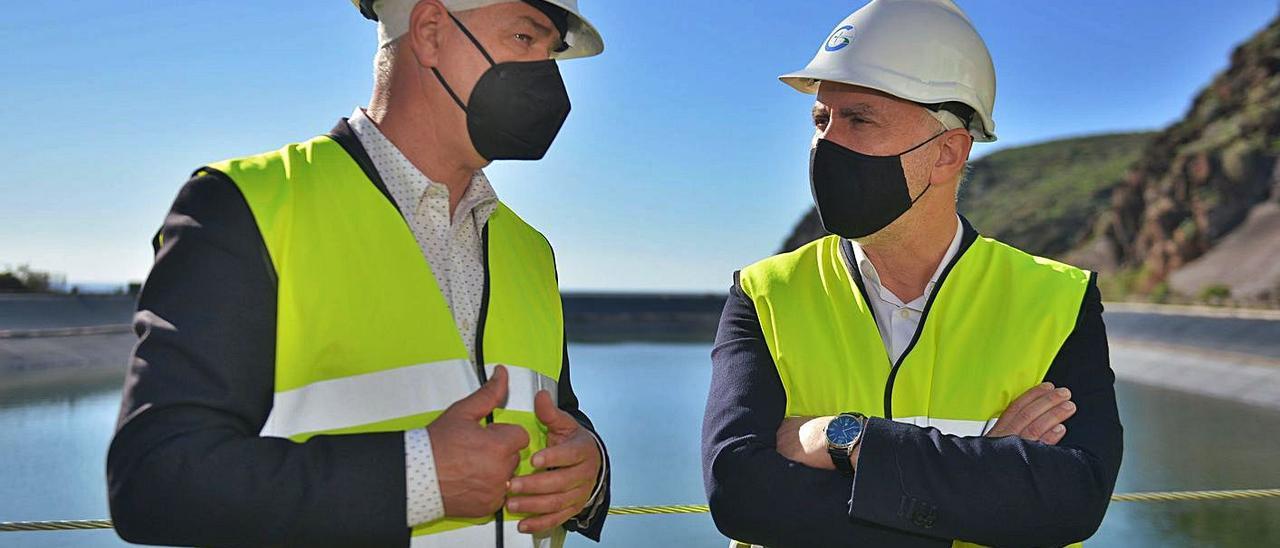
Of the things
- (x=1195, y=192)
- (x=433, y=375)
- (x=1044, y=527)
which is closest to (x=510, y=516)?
(x=433, y=375)

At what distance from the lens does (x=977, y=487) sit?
182 cm

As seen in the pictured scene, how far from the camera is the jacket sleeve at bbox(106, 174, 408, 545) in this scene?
129cm

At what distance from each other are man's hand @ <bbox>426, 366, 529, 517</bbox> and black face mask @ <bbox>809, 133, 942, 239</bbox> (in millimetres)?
1093

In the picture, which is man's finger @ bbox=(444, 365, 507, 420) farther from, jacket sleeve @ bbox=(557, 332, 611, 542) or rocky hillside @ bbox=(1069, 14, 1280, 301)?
rocky hillside @ bbox=(1069, 14, 1280, 301)

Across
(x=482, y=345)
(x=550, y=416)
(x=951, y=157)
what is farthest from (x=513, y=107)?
(x=951, y=157)

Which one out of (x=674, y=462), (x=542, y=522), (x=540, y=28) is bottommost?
(x=674, y=462)

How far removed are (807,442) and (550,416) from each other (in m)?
0.58

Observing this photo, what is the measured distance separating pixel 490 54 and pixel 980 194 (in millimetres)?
91866

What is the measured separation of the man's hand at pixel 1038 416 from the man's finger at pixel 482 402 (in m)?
1.06

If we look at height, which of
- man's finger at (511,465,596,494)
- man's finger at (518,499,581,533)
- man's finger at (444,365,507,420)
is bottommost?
man's finger at (518,499,581,533)

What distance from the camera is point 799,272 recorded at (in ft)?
7.55

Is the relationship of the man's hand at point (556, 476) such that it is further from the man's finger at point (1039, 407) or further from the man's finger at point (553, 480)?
the man's finger at point (1039, 407)

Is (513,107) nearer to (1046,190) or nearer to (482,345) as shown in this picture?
(482,345)

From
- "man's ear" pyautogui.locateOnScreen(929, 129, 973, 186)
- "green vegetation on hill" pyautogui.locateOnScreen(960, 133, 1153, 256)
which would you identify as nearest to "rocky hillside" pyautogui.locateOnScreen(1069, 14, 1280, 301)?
"green vegetation on hill" pyautogui.locateOnScreen(960, 133, 1153, 256)
